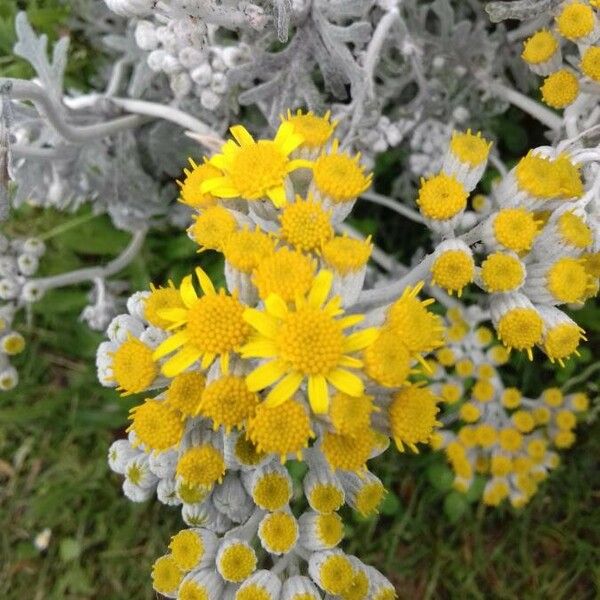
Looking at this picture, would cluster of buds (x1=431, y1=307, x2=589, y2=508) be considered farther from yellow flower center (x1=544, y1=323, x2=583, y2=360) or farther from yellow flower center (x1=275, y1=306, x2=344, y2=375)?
yellow flower center (x1=275, y1=306, x2=344, y2=375)

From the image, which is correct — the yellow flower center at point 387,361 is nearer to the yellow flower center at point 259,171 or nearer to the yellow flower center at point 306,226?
the yellow flower center at point 306,226

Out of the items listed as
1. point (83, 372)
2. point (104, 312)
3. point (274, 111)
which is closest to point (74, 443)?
point (83, 372)

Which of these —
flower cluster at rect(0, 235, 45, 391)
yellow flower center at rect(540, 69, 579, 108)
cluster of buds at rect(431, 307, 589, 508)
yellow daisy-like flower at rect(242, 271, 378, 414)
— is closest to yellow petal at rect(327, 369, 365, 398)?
yellow daisy-like flower at rect(242, 271, 378, 414)

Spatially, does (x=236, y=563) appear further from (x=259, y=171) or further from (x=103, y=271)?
(x=103, y=271)

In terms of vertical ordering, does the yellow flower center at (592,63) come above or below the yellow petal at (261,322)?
above

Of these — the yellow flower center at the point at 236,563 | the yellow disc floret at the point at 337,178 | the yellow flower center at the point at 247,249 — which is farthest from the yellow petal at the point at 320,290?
the yellow flower center at the point at 236,563

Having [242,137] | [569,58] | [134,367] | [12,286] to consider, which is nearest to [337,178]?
[242,137]
